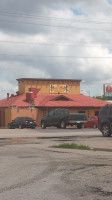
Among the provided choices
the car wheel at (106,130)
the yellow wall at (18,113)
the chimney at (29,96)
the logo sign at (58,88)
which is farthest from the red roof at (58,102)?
the car wheel at (106,130)

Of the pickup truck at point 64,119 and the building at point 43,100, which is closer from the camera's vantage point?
the pickup truck at point 64,119

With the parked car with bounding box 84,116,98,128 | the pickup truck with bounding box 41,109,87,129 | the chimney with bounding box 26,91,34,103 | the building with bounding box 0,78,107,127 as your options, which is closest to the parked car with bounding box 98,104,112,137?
the pickup truck with bounding box 41,109,87,129

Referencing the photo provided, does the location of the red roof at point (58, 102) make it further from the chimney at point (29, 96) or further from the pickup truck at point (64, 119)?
the pickup truck at point (64, 119)

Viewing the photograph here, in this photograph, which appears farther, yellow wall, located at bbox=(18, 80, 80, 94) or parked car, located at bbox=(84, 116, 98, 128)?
yellow wall, located at bbox=(18, 80, 80, 94)

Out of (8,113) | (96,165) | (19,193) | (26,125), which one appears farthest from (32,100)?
(19,193)

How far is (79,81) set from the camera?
66250mm

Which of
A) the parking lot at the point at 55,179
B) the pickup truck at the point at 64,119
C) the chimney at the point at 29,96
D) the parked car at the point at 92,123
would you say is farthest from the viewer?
the chimney at the point at 29,96

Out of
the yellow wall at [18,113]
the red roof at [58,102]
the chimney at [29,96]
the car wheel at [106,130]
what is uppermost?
the chimney at [29,96]

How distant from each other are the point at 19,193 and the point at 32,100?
4940 centimetres

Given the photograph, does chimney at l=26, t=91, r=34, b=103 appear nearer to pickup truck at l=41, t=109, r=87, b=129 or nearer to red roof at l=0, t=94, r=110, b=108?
red roof at l=0, t=94, r=110, b=108

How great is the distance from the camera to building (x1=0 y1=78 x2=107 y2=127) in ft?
178

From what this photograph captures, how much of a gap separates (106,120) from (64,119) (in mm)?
16681

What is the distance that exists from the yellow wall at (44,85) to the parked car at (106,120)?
36.9 m

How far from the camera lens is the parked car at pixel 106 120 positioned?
25.8m
